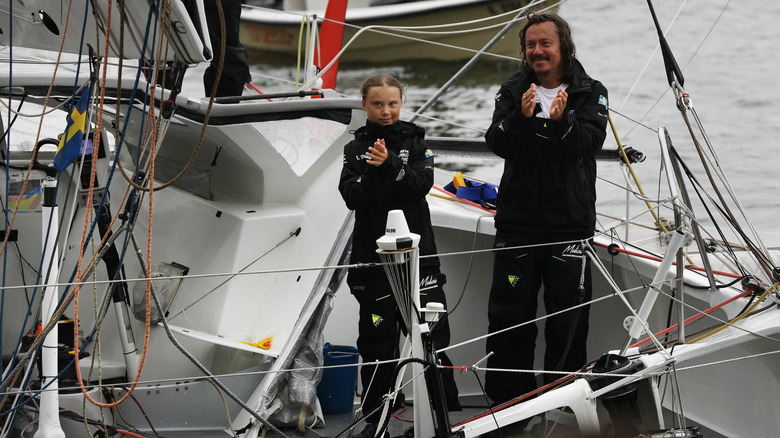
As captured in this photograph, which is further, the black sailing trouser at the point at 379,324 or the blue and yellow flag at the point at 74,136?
the black sailing trouser at the point at 379,324

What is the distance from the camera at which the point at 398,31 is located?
14805 mm

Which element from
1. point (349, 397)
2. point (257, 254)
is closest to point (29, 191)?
point (257, 254)

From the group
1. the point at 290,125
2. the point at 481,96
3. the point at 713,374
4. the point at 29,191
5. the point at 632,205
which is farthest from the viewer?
the point at 481,96

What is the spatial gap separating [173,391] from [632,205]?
4842 millimetres

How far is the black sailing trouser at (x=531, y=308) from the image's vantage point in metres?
3.14

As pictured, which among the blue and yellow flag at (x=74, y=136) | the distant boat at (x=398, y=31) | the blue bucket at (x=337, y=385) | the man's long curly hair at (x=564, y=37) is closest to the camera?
the blue and yellow flag at (x=74, y=136)

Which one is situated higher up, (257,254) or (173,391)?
(257,254)

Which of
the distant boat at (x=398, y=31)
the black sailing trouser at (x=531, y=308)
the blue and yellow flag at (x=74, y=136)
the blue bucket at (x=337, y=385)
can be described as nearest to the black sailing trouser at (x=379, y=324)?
the black sailing trouser at (x=531, y=308)

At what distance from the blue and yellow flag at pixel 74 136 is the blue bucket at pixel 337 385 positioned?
1.18 metres

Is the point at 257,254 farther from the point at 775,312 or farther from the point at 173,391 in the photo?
the point at 775,312

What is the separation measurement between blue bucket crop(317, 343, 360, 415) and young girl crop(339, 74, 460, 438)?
373 mm

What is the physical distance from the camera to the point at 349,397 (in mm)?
3578

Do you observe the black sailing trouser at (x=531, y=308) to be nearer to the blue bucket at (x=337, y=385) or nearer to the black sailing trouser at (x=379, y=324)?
the black sailing trouser at (x=379, y=324)

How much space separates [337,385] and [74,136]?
1.31 metres
